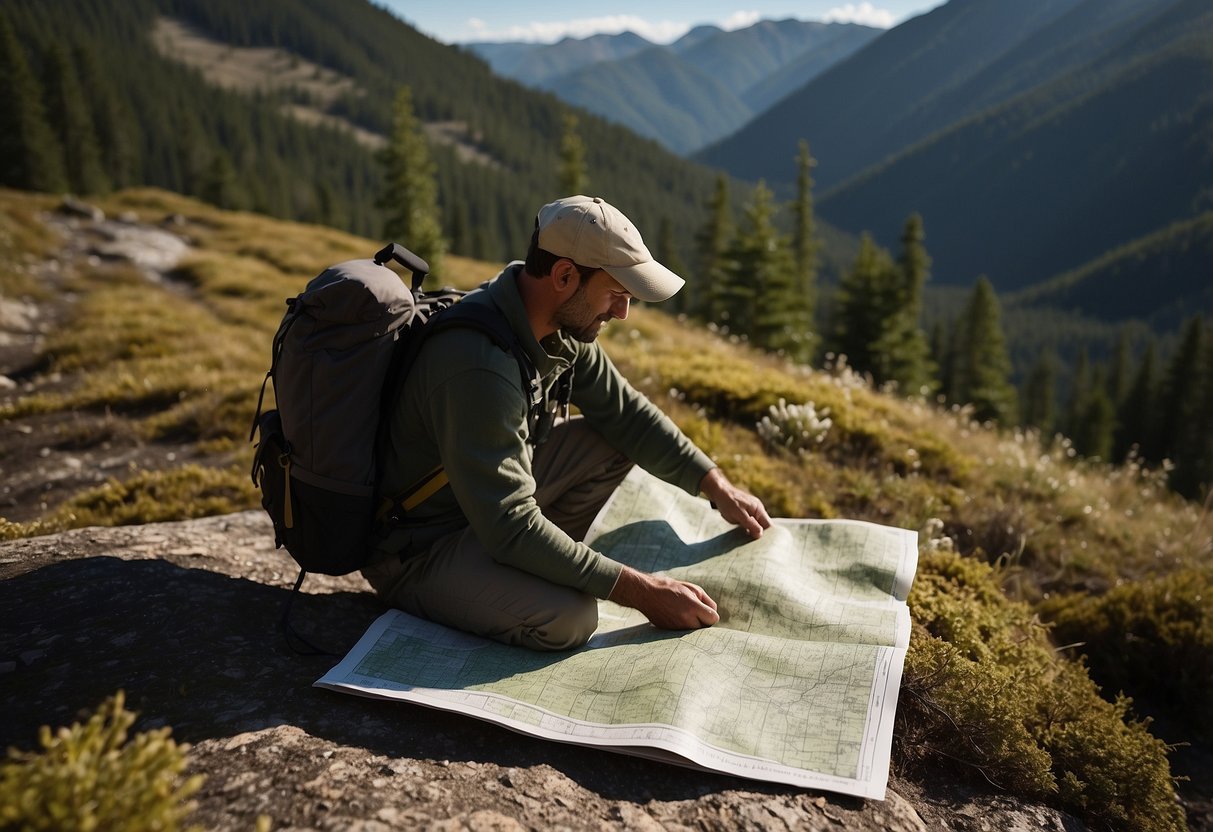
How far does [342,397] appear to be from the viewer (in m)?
3.73

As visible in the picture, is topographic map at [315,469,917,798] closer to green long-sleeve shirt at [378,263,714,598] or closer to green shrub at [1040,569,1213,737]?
green long-sleeve shirt at [378,263,714,598]

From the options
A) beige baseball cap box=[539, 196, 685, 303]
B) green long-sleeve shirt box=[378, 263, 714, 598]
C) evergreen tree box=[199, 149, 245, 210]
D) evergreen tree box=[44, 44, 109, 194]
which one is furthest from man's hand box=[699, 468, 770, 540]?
evergreen tree box=[199, 149, 245, 210]

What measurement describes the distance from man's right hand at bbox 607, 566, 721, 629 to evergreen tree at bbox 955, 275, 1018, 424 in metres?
58.0

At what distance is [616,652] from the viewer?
384 cm

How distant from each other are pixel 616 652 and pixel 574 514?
1.41 metres

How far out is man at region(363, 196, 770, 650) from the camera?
11.8ft

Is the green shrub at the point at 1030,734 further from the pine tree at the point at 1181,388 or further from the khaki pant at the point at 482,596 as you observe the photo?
the pine tree at the point at 1181,388

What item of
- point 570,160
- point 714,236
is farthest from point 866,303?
point 570,160

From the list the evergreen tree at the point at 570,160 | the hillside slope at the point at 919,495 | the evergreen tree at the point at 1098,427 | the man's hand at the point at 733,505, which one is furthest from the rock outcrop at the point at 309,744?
Answer: the evergreen tree at the point at 1098,427

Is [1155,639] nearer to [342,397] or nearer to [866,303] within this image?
[342,397]

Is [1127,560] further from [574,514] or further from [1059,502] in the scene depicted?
[574,514]

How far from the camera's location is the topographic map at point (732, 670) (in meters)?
3.21

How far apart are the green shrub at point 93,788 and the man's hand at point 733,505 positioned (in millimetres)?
3259

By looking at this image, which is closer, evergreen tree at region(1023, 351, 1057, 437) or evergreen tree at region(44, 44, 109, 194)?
evergreen tree at region(44, 44, 109, 194)
